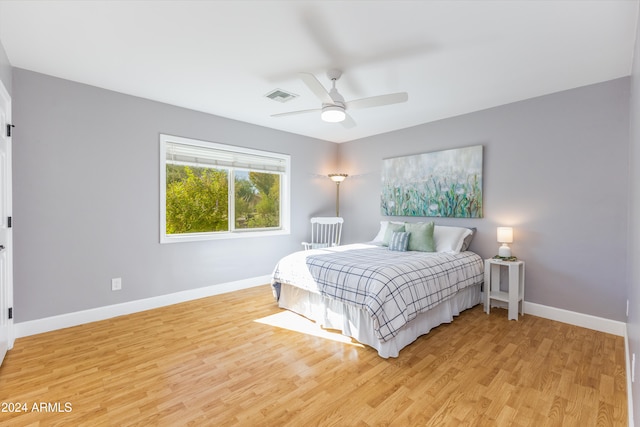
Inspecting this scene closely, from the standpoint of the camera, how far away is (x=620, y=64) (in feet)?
8.42

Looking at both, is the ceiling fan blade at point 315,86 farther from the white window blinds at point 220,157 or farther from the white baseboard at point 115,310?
the white baseboard at point 115,310

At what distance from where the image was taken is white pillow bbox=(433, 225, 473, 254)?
11.9 ft

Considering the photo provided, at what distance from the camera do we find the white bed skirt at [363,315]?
252cm

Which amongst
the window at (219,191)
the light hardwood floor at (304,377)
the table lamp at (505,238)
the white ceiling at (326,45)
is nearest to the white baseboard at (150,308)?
the light hardwood floor at (304,377)

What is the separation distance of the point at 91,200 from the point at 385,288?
3.13 meters

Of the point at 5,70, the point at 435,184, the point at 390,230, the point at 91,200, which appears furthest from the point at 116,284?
the point at 435,184

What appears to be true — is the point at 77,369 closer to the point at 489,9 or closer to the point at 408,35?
the point at 408,35

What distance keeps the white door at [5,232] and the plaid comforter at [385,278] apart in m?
2.33

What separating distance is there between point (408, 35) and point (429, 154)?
2297 mm

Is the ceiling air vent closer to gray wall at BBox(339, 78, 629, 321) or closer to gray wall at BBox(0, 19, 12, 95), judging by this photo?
gray wall at BBox(0, 19, 12, 95)

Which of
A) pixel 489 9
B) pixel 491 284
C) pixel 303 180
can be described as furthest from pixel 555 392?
pixel 303 180

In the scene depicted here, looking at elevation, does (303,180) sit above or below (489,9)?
below

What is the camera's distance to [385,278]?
2463 millimetres

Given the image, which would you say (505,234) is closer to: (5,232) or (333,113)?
(333,113)
